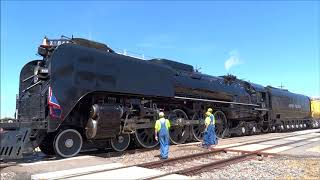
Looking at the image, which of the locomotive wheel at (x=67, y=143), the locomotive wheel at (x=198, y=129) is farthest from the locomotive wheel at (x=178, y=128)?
the locomotive wheel at (x=67, y=143)

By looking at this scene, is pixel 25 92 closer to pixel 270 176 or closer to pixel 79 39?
pixel 79 39

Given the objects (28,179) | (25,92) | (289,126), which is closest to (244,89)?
(289,126)

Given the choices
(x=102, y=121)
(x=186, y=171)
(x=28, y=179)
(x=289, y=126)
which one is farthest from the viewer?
(x=289, y=126)

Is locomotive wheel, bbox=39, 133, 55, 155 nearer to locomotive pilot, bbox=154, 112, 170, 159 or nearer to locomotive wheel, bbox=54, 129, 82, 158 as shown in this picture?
locomotive wheel, bbox=54, 129, 82, 158

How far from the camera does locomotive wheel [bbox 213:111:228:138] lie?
1928 centimetres

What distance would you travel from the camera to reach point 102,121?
1173cm

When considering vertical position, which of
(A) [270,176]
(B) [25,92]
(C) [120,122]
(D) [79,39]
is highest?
(D) [79,39]

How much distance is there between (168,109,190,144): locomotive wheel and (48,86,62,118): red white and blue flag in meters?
5.50

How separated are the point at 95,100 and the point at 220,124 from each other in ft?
29.6

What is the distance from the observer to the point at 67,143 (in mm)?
11445

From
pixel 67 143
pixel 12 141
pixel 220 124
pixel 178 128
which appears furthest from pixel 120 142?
pixel 220 124

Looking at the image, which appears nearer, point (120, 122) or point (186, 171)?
point (186, 171)

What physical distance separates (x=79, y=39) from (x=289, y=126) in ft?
77.3

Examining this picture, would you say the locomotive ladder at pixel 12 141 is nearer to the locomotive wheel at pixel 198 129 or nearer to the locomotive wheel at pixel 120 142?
the locomotive wheel at pixel 120 142
